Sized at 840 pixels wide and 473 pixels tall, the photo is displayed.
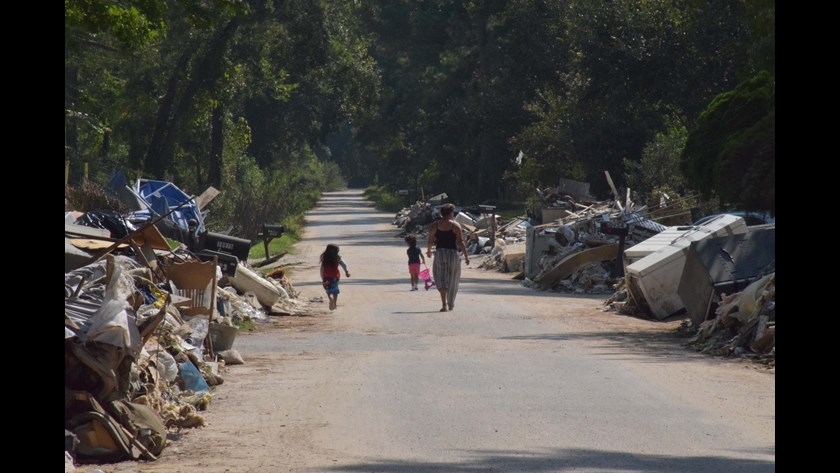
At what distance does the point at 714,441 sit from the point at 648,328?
417 inches

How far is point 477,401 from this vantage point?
11781 mm

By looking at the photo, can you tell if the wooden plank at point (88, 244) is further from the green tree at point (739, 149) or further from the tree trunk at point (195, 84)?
the tree trunk at point (195, 84)

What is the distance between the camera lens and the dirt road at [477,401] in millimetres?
9141

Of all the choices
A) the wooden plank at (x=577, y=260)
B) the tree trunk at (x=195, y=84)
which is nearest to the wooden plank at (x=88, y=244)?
the wooden plank at (x=577, y=260)

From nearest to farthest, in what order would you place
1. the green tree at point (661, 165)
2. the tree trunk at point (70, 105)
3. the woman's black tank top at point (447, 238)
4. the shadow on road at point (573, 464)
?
the shadow on road at point (573, 464) < the woman's black tank top at point (447, 238) < the tree trunk at point (70, 105) < the green tree at point (661, 165)

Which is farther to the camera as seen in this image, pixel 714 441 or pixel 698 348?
pixel 698 348

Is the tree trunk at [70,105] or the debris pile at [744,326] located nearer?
the debris pile at [744,326]

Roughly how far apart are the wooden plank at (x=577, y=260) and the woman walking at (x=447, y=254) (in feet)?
24.1

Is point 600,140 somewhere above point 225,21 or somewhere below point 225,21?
below

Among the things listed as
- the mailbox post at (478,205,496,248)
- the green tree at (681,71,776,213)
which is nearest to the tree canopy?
the green tree at (681,71,776,213)

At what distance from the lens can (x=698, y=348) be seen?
1714cm

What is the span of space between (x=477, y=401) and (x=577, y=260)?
1775cm
